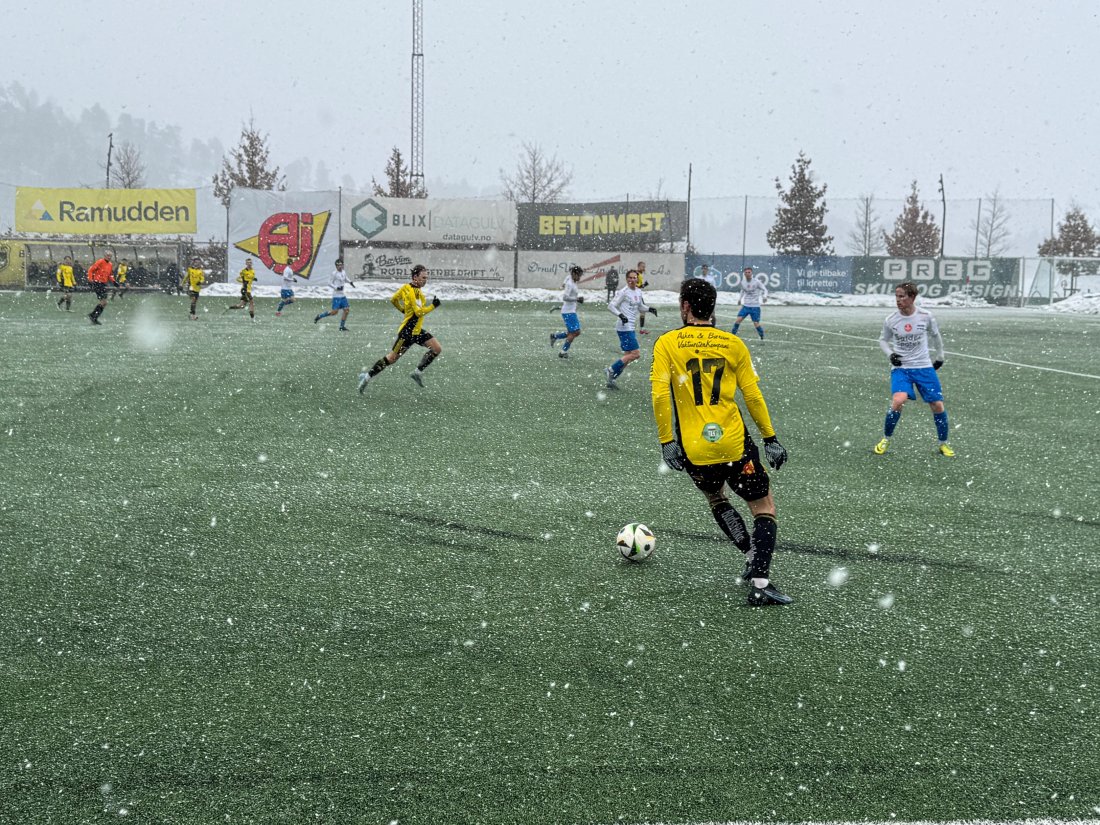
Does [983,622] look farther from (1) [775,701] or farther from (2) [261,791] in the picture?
(2) [261,791]

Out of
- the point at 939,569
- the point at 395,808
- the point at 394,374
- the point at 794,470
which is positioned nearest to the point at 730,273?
the point at 394,374

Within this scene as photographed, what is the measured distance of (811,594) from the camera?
5324 millimetres

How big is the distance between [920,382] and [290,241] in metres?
39.4

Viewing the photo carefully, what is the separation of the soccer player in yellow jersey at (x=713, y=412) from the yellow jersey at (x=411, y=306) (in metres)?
8.62

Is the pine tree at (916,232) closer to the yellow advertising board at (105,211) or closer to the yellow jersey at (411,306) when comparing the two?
the yellow advertising board at (105,211)

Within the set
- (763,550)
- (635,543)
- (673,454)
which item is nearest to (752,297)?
(635,543)

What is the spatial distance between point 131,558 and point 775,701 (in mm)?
3953

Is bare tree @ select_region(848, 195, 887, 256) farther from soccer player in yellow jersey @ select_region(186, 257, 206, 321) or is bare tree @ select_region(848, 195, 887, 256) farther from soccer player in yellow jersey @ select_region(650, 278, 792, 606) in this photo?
soccer player in yellow jersey @ select_region(650, 278, 792, 606)

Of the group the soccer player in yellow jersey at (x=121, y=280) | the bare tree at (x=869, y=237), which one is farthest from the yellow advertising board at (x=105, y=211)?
the bare tree at (x=869, y=237)

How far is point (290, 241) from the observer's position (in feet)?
147

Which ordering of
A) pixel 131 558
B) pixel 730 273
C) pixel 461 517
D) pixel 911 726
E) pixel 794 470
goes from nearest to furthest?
pixel 911 726
pixel 131 558
pixel 461 517
pixel 794 470
pixel 730 273

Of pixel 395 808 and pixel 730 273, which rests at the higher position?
pixel 730 273

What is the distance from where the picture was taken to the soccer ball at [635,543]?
585 cm

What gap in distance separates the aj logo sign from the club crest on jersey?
4200 centimetres
